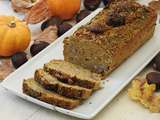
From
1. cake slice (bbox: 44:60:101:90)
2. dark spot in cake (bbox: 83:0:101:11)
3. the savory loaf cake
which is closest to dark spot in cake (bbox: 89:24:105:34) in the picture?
the savory loaf cake

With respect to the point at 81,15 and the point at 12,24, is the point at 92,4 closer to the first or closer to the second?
the point at 81,15

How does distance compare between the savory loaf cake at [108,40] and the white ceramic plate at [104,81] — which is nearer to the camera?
the white ceramic plate at [104,81]

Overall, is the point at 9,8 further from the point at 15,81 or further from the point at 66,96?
the point at 66,96

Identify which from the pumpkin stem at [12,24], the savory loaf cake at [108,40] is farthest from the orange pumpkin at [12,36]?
the savory loaf cake at [108,40]

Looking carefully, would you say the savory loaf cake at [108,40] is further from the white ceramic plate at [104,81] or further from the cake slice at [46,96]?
the cake slice at [46,96]

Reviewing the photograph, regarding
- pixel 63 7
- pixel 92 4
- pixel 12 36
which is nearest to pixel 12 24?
pixel 12 36

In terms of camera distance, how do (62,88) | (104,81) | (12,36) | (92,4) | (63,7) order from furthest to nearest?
(92,4) → (63,7) → (12,36) → (104,81) → (62,88)

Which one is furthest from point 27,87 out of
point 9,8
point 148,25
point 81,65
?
point 9,8
